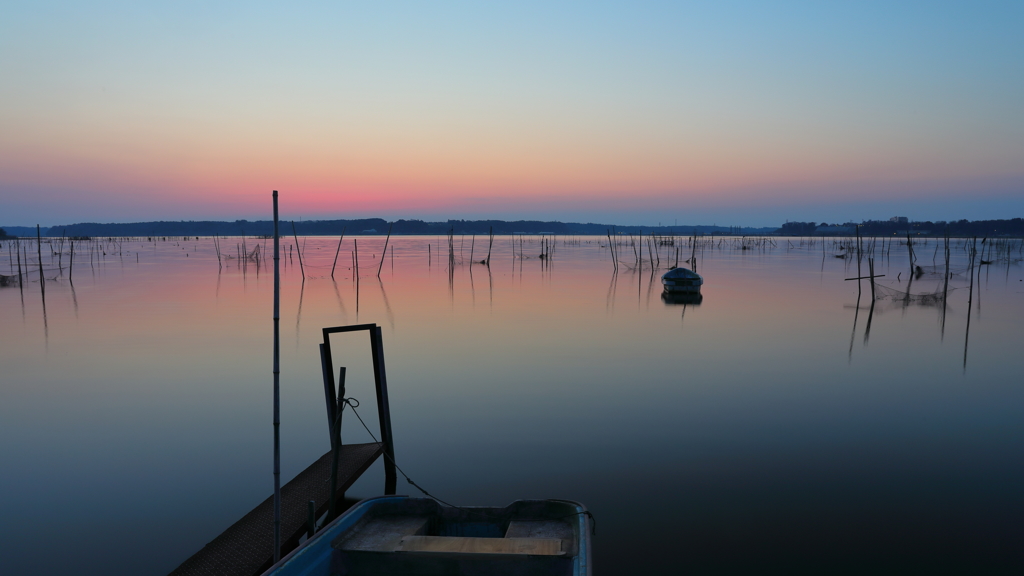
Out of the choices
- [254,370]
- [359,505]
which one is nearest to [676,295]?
[254,370]

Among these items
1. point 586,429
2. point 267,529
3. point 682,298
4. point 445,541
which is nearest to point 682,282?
point 682,298

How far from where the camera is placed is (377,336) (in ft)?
19.7

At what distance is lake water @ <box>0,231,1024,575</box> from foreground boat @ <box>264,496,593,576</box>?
682 millimetres

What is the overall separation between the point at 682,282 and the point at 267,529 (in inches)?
719

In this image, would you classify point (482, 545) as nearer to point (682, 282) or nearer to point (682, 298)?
point (682, 298)

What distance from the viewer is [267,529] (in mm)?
4285

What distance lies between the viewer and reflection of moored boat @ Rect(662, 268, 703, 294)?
824 inches

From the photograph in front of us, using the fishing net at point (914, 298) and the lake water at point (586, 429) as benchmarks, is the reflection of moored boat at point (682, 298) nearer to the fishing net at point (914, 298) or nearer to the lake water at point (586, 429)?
the lake water at point (586, 429)

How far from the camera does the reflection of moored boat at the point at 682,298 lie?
64.6ft

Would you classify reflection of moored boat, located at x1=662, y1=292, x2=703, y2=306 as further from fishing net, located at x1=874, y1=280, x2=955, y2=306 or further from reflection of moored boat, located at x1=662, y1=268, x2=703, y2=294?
fishing net, located at x1=874, y1=280, x2=955, y2=306

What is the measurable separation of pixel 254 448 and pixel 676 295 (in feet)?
54.2

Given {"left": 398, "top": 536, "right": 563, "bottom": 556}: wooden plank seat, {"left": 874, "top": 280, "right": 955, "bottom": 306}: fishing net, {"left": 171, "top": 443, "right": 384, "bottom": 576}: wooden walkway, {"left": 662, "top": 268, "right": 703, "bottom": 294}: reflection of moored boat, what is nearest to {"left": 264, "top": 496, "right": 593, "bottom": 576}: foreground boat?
{"left": 398, "top": 536, "right": 563, "bottom": 556}: wooden plank seat

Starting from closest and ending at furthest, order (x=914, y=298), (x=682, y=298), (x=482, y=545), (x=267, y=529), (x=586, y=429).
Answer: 1. (x=482, y=545)
2. (x=267, y=529)
3. (x=586, y=429)
4. (x=914, y=298)
5. (x=682, y=298)

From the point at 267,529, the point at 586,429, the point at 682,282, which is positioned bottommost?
the point at 586,429
